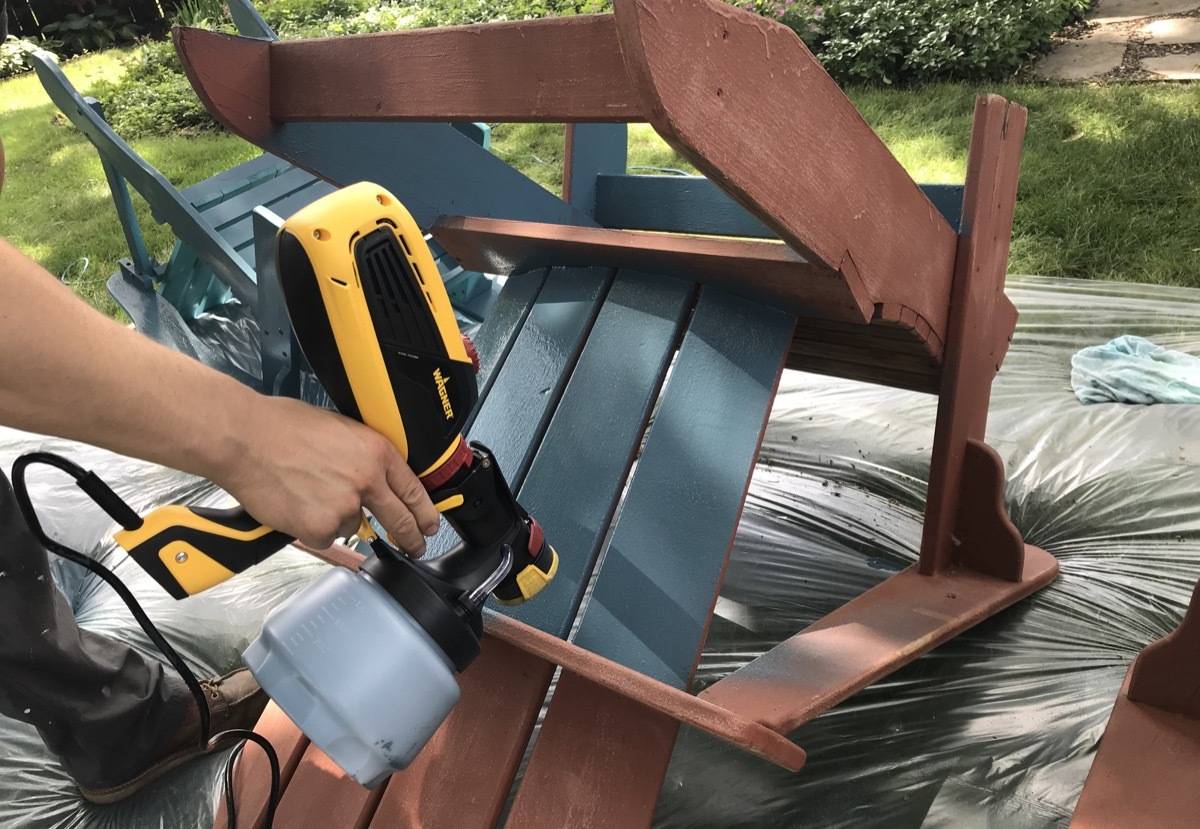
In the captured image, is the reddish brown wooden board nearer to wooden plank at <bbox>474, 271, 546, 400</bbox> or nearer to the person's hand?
the person's hand

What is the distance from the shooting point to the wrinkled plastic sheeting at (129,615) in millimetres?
1590

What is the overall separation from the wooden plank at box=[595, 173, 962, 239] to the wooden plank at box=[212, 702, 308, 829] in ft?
3.85

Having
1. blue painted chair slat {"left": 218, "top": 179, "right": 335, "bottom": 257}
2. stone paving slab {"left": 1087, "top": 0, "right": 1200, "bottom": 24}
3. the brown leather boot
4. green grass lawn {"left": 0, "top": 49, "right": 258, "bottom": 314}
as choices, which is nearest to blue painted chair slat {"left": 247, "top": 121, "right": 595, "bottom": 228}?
the brown leather boot

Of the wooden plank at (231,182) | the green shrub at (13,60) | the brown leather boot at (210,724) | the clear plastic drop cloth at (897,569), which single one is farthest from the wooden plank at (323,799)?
the green shrub at (13,60)

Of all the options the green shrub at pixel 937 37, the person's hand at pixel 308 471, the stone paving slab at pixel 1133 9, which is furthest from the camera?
the stone paving slab at pixel 1133 9

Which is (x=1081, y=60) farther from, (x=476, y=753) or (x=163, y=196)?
(x=476, y=753)

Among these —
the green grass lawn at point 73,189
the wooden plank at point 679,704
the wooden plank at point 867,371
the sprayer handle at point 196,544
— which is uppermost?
the sprayer handle at point 196,544

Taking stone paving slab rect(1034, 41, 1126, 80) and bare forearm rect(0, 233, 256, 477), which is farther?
stone paving slab rect(1034, 41, 1126, 80)

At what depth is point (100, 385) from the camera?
2.44 feet

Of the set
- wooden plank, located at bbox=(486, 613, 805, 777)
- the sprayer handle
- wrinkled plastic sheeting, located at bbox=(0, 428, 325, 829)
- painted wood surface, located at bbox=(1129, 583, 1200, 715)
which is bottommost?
wrinkled plastic sheeting, located at bbox=(0, 428, 325, 829)

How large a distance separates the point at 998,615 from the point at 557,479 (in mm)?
916

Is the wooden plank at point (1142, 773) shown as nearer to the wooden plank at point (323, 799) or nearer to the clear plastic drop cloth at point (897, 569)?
the clear plastic drop cloth at point (897, 569)

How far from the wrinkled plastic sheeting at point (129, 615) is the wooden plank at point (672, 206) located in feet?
3.42

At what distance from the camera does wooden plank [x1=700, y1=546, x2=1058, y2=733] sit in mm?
1131
